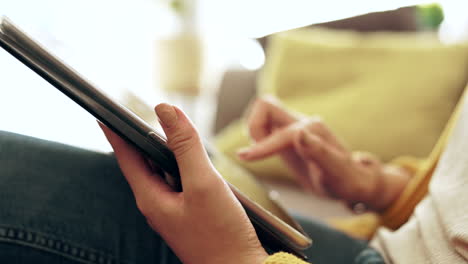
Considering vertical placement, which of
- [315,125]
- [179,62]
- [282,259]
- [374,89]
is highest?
[179,62]

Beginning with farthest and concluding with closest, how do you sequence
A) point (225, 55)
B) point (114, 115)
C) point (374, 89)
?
point (225, 55), point (374, 89), point (114, 115)

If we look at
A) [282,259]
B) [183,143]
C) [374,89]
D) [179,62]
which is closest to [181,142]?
[183,143]

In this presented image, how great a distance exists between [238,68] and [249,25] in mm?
1231

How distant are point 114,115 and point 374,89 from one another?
40.4 inches

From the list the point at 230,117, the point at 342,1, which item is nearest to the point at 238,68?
the point at 230,117

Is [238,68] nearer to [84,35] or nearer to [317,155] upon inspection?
[317,155]

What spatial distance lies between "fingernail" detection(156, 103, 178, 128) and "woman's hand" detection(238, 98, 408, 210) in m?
0.29

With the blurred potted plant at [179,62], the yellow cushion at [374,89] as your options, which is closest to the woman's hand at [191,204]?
the yellow cushion at [374,89]

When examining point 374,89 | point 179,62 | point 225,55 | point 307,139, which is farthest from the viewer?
point 225,55

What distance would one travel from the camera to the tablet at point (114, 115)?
302mm

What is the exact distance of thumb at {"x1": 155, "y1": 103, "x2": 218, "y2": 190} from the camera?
34cm

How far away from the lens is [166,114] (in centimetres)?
34

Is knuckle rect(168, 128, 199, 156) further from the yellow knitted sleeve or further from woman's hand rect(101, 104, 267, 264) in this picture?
the yellow knitted sleeve

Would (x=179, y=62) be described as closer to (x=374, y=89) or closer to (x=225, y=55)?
(x=225, y=55)
